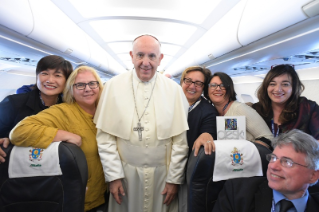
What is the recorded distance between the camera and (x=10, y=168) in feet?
4.64

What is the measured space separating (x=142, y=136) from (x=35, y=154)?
0.91 meters

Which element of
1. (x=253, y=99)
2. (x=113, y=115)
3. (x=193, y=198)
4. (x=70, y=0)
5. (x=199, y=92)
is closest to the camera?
(x=193, y=198)

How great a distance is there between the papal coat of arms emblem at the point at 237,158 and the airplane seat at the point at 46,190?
48.7 inches

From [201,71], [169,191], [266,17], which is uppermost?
[266,17]

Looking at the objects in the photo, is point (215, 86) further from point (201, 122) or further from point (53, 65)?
point (53, 65)

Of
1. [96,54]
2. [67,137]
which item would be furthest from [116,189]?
[96,54]

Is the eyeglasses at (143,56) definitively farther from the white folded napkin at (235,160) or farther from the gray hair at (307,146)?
the gray hair at (307,146)

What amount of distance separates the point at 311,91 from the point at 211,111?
11.0 feet

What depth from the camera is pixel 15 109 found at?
76.7 inches

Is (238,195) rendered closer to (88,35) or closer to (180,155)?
(180,155)

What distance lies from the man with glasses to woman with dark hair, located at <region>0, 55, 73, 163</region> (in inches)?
78.3

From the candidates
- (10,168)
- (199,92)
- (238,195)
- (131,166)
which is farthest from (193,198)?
(10,168)

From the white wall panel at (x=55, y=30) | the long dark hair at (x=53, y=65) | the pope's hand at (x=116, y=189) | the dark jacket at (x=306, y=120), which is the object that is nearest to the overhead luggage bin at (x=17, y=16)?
the white wall panel at (x=55, y=30)

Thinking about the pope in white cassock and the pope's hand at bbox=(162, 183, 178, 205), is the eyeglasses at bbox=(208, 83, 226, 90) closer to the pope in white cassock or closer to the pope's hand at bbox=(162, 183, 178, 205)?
the pope in white cassock
